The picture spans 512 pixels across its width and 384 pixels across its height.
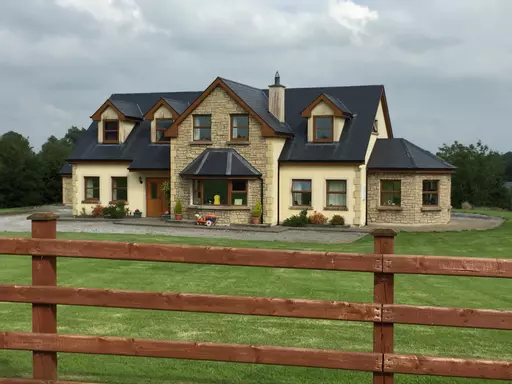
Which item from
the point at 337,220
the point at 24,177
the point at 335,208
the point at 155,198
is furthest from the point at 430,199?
the point at 24,177

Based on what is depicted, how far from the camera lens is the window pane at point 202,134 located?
32.5 metres

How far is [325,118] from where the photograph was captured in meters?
32.2

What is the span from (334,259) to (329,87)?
32.3 m

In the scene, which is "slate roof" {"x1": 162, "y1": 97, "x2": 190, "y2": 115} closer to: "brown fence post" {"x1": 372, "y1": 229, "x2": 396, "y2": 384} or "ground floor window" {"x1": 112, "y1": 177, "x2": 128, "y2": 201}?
"ground floor window" {"x1": 112, "y1": 177, "x2": 128, "y2": 201}

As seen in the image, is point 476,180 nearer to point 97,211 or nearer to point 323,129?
point 323,129

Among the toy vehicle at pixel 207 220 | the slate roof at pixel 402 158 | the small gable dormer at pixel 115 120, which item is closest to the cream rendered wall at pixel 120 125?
the small gable dormer at pixel 115 120

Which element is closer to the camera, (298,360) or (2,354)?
(298,360)

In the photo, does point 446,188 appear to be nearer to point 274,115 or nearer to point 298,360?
point 274,115

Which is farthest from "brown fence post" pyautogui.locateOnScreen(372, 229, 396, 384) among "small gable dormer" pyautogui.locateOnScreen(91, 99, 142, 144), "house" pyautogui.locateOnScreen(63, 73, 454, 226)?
"small gable dormer" pyautogui.locateOnScreen(91, 99, 142, 144)

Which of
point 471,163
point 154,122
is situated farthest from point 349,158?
point 471,163

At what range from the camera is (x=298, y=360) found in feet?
14.3

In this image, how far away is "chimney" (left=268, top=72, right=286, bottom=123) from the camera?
108 feet

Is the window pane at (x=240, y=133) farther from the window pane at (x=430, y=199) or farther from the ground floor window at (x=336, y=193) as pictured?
the window pane at (x=430, y=199)

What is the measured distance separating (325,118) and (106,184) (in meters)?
14.0
